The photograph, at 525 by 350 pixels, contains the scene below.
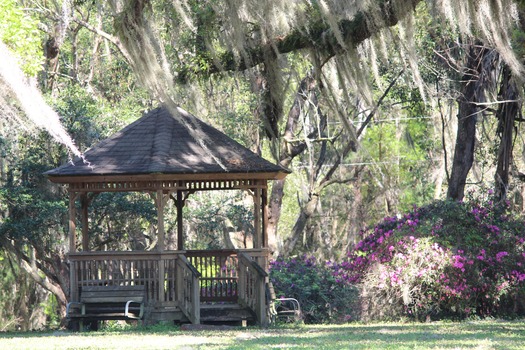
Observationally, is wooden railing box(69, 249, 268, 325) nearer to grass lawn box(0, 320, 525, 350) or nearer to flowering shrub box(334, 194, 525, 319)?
grass lawn box(0, 320, 525, 350)

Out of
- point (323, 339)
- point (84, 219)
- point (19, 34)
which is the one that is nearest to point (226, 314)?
point (84, 219)

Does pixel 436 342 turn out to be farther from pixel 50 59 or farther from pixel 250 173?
pixel 50 59

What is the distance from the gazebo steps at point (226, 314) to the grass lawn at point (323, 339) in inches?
70.3

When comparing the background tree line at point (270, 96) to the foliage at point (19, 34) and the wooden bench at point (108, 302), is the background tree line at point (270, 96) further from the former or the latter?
the wooden bench at point (108, 302)

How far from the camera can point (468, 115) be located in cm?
1609

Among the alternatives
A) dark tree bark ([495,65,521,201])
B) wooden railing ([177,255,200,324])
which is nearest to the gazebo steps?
wooden railing ([177,255,200,324])

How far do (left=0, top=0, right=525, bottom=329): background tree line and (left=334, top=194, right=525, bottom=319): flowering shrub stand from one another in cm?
128

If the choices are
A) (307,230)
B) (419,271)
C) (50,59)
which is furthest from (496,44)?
(307,230)

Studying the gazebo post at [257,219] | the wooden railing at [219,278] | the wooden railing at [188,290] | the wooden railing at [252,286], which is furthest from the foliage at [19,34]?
the wooden railing at [252,286]

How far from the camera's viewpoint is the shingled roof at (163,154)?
13.5m

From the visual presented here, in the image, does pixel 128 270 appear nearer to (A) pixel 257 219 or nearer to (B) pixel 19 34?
(A) pixel 257 219

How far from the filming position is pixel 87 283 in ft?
45.5

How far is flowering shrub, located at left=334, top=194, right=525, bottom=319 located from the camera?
1385 cm

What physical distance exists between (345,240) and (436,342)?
23169 millimetres
